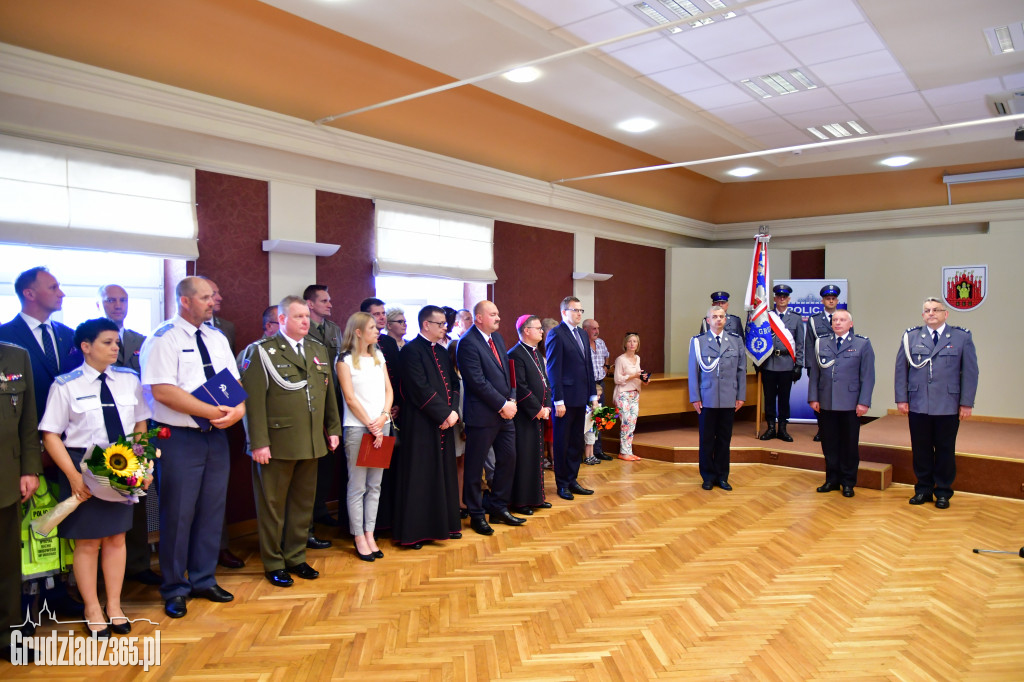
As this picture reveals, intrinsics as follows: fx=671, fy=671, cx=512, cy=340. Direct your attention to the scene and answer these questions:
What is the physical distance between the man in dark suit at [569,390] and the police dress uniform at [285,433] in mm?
2372

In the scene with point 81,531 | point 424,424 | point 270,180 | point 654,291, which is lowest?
point 81,531

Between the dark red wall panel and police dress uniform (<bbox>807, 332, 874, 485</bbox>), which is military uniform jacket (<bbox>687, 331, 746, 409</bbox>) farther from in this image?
the dark red wall panel

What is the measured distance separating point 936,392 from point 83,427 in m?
6.01

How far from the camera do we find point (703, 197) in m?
9.84

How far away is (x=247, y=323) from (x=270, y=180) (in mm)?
1131

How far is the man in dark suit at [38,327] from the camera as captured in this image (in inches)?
134

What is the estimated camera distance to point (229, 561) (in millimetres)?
4250

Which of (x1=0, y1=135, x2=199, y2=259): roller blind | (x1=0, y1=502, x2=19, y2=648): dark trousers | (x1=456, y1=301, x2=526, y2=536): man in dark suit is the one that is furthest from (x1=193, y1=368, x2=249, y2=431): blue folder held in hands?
(x1=456, y1=301, x2=526, y2=536): man in dark suit

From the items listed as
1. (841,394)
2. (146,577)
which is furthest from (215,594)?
(841,394)

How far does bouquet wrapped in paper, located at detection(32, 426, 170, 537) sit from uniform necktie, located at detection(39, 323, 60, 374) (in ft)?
2.13

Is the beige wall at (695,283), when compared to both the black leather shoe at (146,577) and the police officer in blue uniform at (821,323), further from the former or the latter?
the black leather shoe at (146,577)

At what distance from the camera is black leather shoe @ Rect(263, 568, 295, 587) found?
3.89m

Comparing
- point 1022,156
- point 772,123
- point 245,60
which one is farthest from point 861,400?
point 245,60

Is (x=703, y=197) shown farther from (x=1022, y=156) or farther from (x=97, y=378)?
(x=97, y=378)
